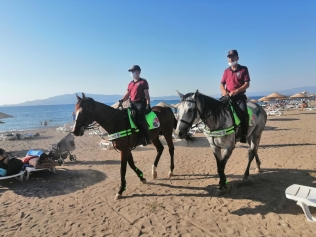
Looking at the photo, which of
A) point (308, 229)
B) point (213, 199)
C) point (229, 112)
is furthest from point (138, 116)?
point (308, 229)

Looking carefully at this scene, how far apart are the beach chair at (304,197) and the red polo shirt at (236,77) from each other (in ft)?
9.60

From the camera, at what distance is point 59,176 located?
8133 mm

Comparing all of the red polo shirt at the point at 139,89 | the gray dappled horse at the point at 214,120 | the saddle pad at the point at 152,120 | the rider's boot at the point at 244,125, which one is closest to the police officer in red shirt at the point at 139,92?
the red polo shirt at the point at 139,89

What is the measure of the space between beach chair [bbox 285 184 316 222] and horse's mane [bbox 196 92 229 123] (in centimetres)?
224

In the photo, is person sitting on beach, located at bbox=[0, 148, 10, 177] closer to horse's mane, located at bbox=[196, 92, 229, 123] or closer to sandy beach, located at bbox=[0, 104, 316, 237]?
sandy beach, located at bbox=[0, 104, 316, 237]

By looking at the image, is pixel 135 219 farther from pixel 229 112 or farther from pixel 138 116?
pixel 229 112

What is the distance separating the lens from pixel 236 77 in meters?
5.83

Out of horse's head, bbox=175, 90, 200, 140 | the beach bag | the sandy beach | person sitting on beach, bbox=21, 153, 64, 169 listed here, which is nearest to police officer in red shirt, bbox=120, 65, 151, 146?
horse's head, bbox=175, 90, 200, 140

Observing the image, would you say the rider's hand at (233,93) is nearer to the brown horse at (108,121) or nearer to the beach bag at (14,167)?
the brown horse at (108,121)

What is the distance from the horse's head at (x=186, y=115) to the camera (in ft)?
15.7

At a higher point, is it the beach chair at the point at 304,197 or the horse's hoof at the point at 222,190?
the beach chair at the point at 304,197

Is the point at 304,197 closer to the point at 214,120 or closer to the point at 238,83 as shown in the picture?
the point at 214,120

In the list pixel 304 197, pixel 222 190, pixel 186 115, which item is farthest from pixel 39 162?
pixel 304 197

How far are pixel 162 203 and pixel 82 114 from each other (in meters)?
3.12
